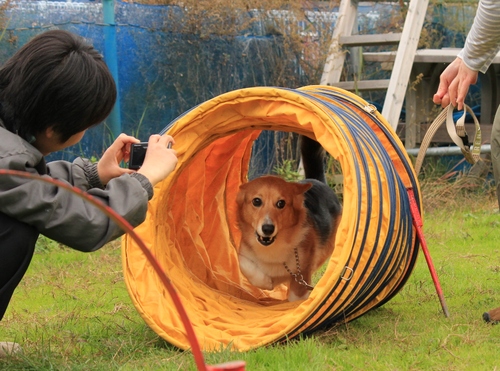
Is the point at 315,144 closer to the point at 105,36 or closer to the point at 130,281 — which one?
the point at 130,281

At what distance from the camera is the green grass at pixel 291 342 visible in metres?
2.96

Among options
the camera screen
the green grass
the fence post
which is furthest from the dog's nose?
the fence post

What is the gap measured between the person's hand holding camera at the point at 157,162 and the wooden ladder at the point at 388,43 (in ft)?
14.0

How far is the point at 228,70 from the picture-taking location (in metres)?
7.34

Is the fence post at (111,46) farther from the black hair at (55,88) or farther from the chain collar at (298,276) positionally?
the black hair at (55,88)

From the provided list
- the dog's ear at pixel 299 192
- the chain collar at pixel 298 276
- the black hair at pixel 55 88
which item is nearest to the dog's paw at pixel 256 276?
the chain collar at pixel 298 276

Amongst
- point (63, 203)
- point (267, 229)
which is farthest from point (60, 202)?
point (267, 229)

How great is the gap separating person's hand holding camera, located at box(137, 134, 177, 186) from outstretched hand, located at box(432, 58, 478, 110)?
1.38 m

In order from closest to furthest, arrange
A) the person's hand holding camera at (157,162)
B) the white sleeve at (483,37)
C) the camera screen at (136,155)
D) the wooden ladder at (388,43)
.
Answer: the person's hand holding camera at (157,162), the camera screen at (136,155), the white sleeve at (483,37), the wooden ladder at (388,43)

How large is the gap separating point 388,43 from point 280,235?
3078 mm

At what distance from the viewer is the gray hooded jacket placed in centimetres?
244

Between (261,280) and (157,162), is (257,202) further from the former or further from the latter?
(157,162)

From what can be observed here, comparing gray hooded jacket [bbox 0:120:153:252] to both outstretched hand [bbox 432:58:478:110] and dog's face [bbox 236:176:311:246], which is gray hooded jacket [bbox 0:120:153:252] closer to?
outstretched hand [bbox 432:58:478:110]

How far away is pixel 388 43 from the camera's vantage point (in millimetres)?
6988
